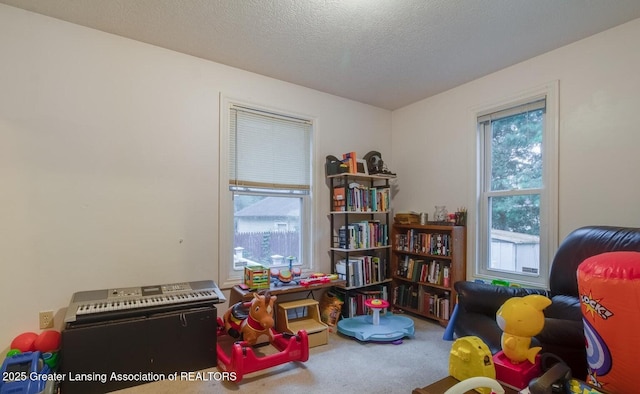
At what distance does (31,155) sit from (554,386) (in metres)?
3.17

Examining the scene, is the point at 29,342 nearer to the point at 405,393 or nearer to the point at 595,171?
the point at 405,393

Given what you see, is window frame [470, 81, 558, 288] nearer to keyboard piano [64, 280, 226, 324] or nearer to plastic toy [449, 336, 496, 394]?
plastic toy [449, 336, 496, 394]

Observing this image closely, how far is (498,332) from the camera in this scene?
2.16 m

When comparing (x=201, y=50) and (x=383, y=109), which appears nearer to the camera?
(x=201, y=50)

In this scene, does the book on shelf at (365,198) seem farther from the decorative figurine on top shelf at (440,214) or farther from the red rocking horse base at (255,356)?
the red rocking horse base at (255,356)

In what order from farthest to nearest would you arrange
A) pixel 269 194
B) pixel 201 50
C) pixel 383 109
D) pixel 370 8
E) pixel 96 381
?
pixel 383 109 → pixel 269 194 → pixel 201 50 → pixel 370 8 → pixel 96 381

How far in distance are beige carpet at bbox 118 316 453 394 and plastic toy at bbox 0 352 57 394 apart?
0.42 metres

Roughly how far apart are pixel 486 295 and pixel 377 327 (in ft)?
3.40

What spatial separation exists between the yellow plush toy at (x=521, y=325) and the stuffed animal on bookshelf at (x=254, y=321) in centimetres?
155

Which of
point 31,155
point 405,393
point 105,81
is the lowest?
point 405,393

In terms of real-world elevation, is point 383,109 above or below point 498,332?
above

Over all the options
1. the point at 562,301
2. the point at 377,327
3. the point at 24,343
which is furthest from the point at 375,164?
the point at 24,343

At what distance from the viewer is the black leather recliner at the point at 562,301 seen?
168 cm

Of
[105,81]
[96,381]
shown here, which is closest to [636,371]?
[96,381]
